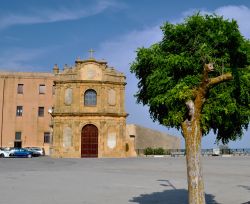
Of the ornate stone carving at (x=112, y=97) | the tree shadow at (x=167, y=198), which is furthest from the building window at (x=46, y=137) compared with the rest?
the tree shadow at (x=167, y=198)

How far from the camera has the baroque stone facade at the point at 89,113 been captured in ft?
145

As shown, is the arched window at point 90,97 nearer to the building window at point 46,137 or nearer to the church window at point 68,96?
the church window at point 68,96

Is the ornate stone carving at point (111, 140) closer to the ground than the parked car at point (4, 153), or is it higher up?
higher up

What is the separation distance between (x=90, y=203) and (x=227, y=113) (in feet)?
15.0

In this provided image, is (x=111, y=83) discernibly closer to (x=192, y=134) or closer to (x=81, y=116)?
(x=81, y=116)

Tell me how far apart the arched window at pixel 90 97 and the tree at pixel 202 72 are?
112 feet

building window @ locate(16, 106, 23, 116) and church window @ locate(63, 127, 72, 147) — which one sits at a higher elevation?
building window @ locate(16, 106, 23, 116)

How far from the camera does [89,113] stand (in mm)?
44625

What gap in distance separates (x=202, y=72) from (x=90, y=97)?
1425 inches

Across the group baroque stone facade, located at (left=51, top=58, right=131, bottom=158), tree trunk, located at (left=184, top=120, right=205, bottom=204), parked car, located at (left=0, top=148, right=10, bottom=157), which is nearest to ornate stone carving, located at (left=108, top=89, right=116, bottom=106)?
baroque stone facade, located at (left=51, top=58, right=131, bottom=158)

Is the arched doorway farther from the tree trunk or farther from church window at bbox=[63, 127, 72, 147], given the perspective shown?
the tree trunk

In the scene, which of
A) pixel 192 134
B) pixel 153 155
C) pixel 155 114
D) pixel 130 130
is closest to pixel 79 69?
pixel 130 130

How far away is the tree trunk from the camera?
7477mm

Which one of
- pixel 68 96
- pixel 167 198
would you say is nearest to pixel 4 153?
pixel 68 96
